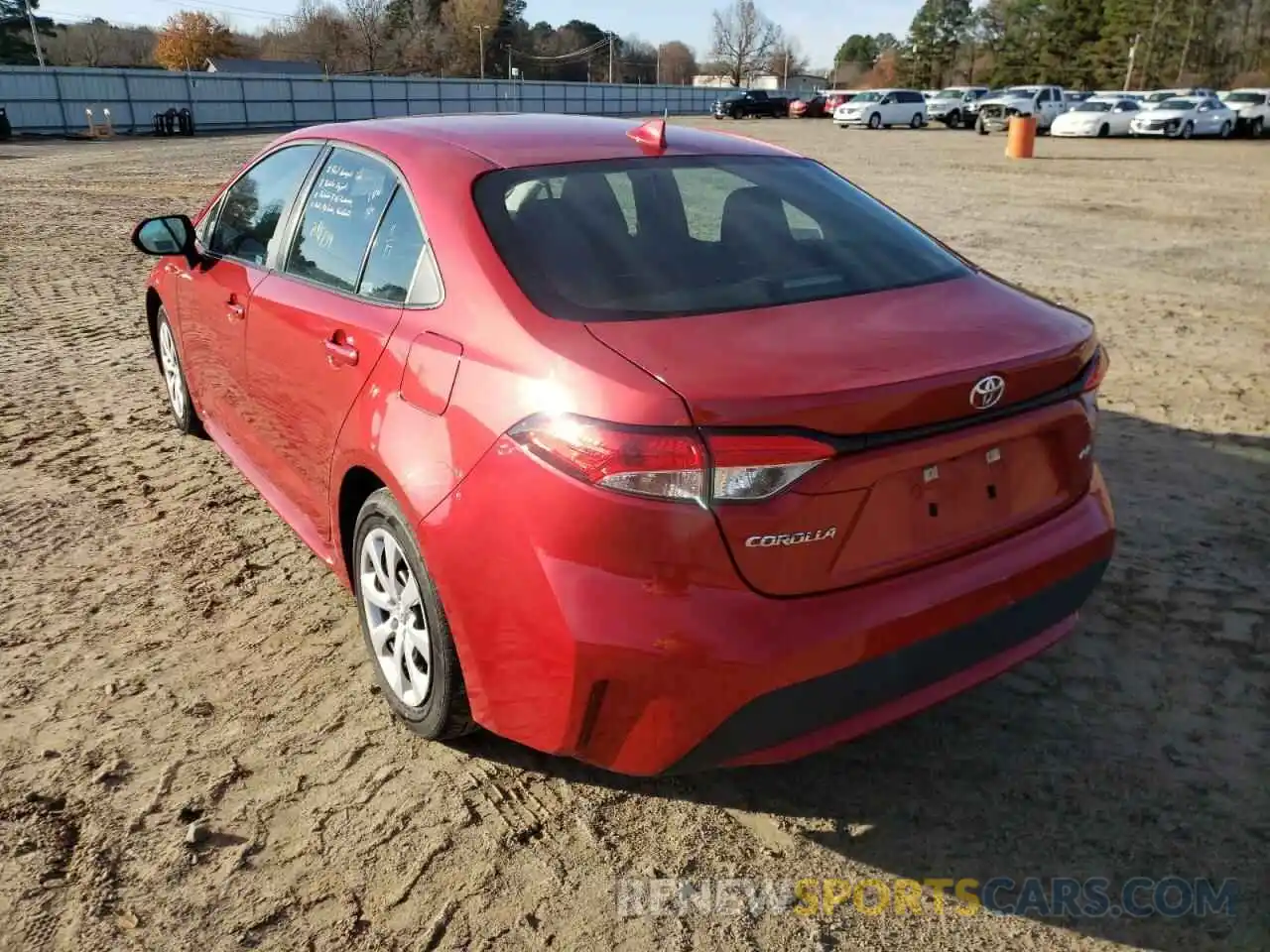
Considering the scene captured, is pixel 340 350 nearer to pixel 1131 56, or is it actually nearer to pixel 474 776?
pixel 474 776

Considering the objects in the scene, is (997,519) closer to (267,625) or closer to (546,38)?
(267,625)

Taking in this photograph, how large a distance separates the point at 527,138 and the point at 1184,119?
4103 cm

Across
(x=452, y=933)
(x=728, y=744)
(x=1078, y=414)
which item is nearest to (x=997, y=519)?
(x=1078, y=414)

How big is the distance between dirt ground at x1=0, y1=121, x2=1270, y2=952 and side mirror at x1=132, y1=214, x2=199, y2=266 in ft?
3.66

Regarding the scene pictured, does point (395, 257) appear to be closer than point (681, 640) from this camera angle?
No

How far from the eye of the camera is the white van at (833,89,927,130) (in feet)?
148

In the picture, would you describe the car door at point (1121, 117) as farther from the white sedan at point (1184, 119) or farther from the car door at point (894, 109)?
the car door at point (894, 109)

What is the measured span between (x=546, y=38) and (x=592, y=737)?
134 metres

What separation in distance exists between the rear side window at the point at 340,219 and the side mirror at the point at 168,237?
1.03m

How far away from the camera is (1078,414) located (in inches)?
102

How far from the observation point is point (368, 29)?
9538 cm

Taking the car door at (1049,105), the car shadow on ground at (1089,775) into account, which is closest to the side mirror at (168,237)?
the car shadow on ground at (1089,775)

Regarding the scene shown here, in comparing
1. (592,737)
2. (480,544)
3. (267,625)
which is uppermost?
(480,544)

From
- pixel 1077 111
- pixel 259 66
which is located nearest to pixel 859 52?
pixel 259 66
